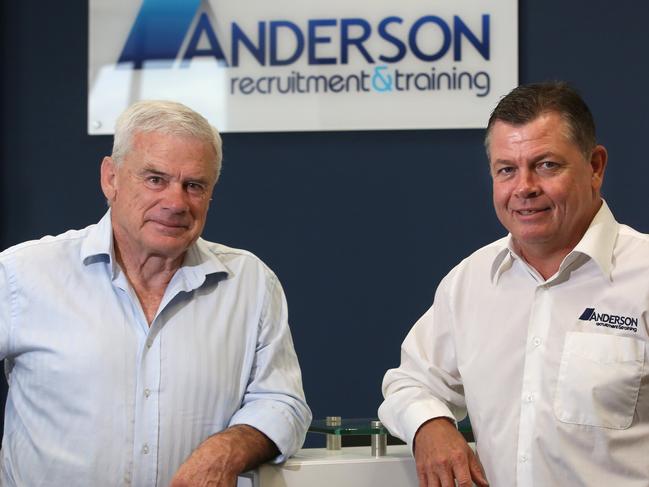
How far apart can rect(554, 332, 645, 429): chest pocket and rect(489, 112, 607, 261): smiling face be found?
0.25 meters

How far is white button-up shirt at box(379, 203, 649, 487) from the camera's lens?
2.22 metres

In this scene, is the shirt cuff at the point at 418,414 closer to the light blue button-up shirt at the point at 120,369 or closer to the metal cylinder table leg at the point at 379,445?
the metal cylinder table leg at the point at 379,445

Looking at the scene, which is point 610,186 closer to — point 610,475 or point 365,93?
point 365,93

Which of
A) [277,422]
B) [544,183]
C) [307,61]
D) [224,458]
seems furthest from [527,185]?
[307,61]

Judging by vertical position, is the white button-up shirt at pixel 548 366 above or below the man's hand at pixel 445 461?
above

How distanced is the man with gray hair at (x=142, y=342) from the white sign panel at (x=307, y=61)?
1.67 m

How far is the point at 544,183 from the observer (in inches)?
91.9

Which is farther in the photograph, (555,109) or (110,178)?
(110,178)

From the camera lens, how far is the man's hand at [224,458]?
2.32 metres

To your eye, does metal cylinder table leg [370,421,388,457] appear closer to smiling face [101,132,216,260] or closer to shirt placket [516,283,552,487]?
shirt placket [516,283,552,487]

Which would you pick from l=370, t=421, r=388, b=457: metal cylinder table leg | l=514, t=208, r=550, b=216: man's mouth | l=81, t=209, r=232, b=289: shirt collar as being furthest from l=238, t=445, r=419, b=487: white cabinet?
l=514, t=208, r=550, b=216: man's mouth

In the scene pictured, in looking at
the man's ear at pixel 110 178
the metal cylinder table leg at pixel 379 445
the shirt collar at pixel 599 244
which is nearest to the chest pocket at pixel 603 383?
the shirt collar at pixel 599 244

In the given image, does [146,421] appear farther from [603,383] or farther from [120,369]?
→ [603,383]

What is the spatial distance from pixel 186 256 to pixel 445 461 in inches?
32.3
